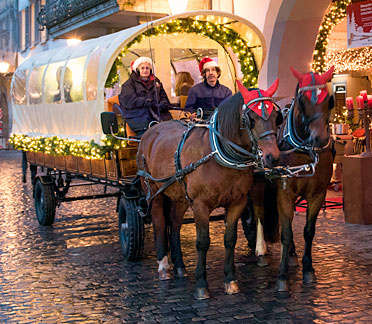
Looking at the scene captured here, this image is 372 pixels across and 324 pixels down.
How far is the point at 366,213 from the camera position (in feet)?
33.6

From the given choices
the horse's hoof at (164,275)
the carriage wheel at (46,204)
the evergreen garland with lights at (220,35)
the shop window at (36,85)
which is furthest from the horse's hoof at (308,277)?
the shop window at (36,85)

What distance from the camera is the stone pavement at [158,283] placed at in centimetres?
612

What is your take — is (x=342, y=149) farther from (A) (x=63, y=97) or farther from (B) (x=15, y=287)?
(B) (x=15, y=287)

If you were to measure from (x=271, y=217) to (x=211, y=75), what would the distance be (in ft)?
6.26

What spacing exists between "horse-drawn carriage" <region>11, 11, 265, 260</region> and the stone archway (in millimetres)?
3157

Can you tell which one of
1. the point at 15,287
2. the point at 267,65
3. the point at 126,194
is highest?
the point at 267,65

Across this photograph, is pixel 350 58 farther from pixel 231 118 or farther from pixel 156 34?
pixel 231 118

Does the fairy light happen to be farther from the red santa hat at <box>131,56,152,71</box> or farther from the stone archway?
the red santa hat at <box>131,56,152,71</box>

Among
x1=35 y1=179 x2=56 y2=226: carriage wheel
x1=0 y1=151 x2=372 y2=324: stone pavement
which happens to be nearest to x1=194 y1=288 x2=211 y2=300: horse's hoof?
x1=0 y1=151 x2=372 y2=324: stone pavement

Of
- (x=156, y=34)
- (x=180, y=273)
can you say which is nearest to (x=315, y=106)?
(x=180, y=273)

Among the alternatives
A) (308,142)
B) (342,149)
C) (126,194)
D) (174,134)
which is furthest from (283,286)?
(342,149)

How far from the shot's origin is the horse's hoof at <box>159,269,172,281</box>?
7.43m

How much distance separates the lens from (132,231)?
8133 millimetres

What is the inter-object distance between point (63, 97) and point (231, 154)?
473cm
